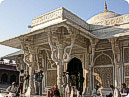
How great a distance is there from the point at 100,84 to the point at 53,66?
3552 mm

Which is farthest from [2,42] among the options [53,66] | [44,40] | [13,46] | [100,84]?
[100,84]

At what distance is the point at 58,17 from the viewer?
9805 millimetres

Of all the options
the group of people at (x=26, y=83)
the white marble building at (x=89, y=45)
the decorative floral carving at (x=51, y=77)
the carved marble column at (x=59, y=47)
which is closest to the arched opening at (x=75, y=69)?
the white marble building at (x=89, y=45)

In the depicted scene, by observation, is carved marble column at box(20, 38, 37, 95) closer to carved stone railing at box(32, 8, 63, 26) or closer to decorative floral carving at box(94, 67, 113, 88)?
carved stone railing at box(32, 8, 63, 26)

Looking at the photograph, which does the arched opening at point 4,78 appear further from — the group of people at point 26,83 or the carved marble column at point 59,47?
the carved marble column at point 59,47

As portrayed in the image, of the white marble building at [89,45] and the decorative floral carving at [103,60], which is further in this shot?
the decorative floral carving at [103,60]

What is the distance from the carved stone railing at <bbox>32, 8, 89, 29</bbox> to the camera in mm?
9720

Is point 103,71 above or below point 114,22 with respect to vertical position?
below

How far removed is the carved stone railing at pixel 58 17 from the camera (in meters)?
9.72

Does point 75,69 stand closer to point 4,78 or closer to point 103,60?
point 103,60

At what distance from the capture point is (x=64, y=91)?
355 inches

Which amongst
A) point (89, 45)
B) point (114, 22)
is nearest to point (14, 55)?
point (89, 45)

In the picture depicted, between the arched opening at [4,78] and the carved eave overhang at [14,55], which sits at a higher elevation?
the carved eave overhang at [14,55]

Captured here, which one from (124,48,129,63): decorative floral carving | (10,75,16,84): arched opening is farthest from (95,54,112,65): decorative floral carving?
(10,75,16,84): arched opening
